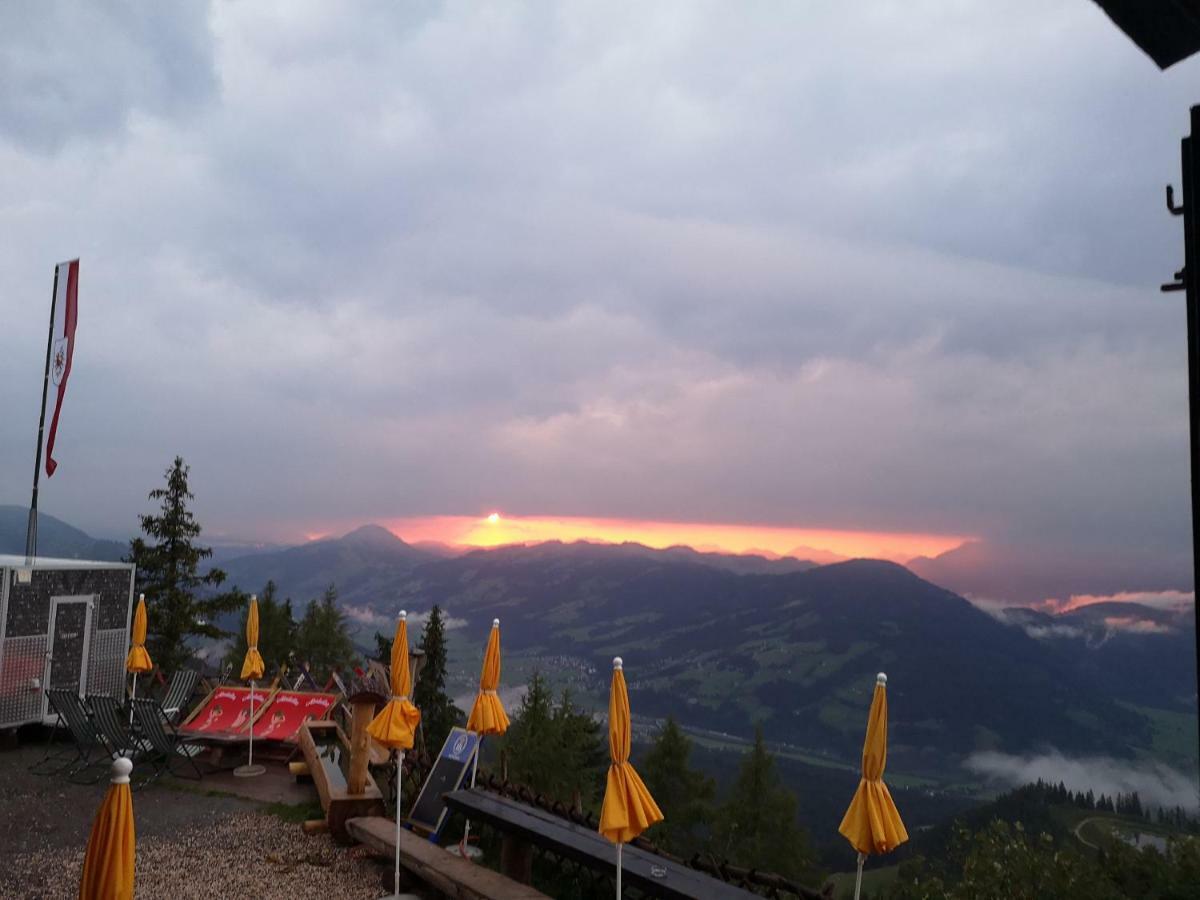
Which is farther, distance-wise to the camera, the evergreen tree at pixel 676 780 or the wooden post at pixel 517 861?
the evergreen tree at pixel 676 780

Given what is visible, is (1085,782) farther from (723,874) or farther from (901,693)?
(723,874)

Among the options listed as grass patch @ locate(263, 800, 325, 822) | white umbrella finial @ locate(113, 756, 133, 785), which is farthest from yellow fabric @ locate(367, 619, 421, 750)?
white umbrella finial @ locate(113, 756, 133, 785)

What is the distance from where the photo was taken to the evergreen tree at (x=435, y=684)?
29953mm

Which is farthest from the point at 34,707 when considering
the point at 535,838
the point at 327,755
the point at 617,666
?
the point at 617,666

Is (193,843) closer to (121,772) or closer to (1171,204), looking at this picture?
(121,772)

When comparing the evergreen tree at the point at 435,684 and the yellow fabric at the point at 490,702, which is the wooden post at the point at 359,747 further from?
the evergreen tree at the point at 435,684

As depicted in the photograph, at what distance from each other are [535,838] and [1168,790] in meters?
141

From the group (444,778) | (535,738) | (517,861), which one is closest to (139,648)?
(444,778)

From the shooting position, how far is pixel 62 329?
13453 mm

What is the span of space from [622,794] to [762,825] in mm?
26872

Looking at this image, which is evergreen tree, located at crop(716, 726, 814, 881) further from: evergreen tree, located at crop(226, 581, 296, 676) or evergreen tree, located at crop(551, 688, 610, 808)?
evergreen tree, located at crop(226, 581, 296, 676)

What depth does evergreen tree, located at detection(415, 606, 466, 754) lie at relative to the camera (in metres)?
30.0

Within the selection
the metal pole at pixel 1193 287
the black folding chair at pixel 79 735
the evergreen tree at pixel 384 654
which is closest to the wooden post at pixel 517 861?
the evergreen tree at pixel 384 654

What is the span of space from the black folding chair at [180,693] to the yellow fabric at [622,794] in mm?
9482
